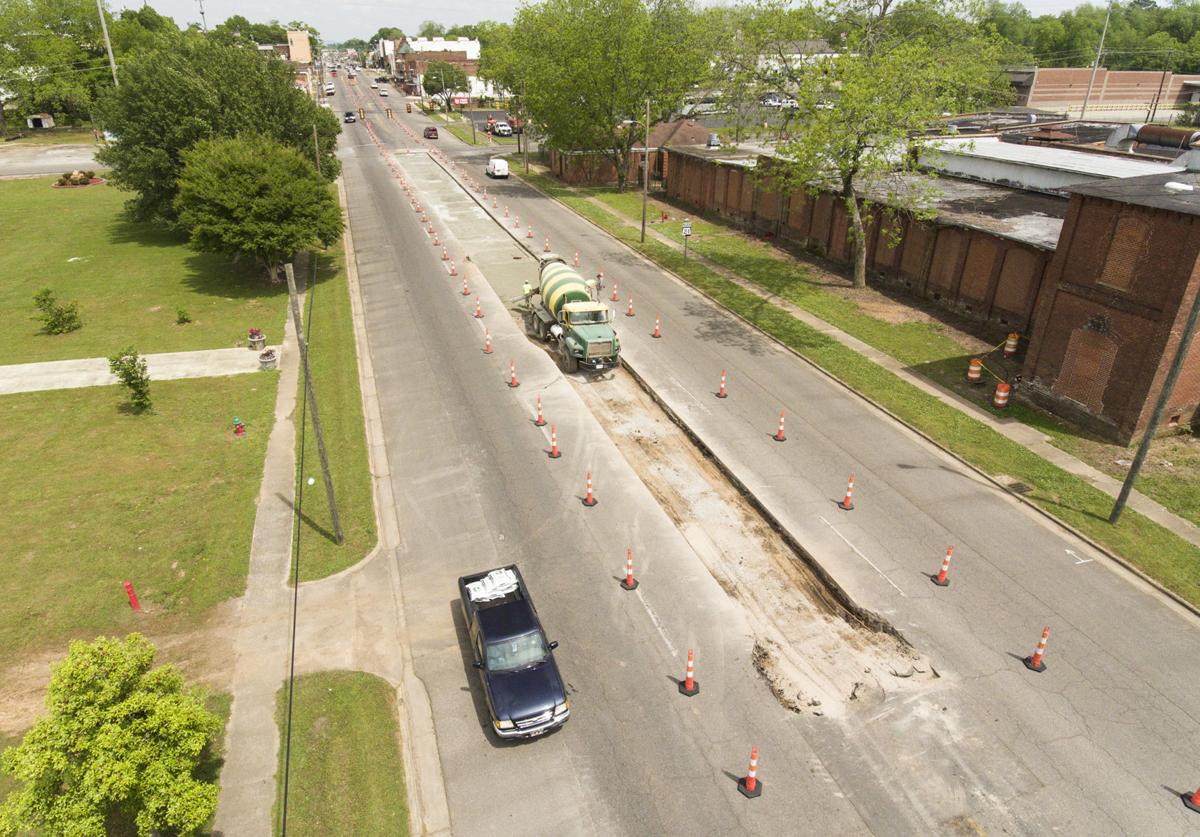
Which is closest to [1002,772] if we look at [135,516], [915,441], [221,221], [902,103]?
[915,441]

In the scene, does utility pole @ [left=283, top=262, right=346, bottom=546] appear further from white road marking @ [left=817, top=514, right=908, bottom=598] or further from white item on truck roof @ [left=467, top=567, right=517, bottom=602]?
white road marking @ [left=817, top=514, right=908, bottom=598]

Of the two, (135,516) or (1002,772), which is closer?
(1002,772)

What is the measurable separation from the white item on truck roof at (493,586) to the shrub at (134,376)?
58.0 feet

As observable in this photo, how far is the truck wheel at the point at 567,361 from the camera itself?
95.4 feet

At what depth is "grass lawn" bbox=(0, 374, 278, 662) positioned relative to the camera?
17.1m

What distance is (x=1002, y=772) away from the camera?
43.0 feet

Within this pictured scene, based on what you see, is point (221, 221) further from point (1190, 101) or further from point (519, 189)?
point (1190, 101)

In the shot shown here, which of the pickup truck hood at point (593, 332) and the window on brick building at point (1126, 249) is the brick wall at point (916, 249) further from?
the pickup truck hood at point (593, 332)

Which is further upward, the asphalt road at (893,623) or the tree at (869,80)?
the tree at (869,80)

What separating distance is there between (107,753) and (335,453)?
44.4 feet

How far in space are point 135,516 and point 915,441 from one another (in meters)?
24.9

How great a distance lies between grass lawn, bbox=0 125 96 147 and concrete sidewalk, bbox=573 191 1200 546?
10361 centimetres

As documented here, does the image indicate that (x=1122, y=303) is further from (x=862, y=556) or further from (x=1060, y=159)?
(x=1060, y=159)

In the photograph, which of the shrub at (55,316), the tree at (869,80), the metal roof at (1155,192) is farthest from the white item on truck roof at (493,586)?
the shrub at (55,316)
